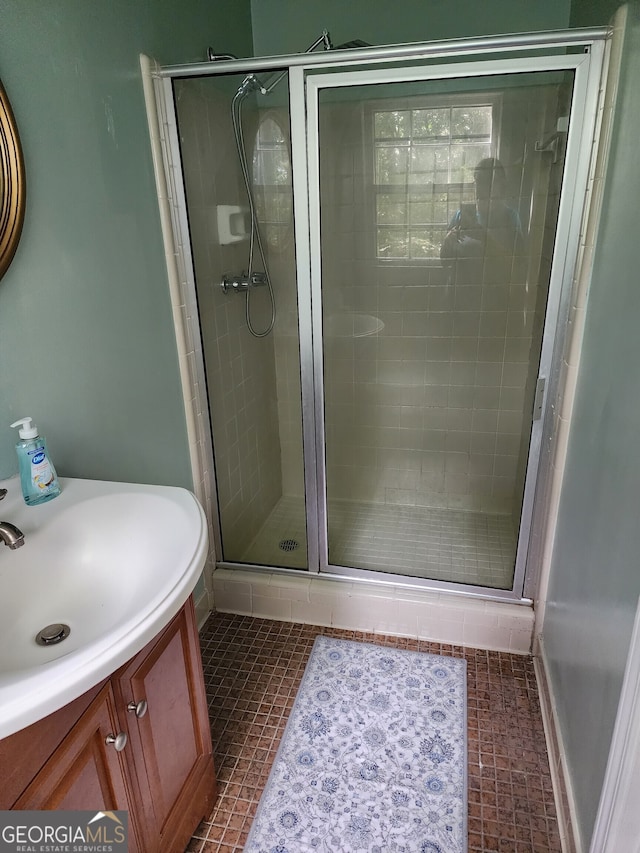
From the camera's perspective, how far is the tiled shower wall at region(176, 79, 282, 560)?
76.9 inches

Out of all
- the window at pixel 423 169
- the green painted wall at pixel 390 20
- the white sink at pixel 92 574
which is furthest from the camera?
the window at pixel 423 169

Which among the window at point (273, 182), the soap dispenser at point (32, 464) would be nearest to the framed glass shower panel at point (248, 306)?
the window at point (273, 182)

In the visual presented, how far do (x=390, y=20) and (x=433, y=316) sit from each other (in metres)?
1.23

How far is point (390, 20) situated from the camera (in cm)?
228

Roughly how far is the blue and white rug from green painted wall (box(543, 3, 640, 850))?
1.18ft

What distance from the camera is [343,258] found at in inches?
92.1

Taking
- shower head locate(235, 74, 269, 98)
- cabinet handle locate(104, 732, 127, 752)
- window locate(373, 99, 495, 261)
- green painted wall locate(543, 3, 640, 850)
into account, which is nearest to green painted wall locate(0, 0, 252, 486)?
shower head locate(235, 74, 269, 98)

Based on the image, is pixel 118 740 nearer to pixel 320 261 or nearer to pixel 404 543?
pixel 320 261

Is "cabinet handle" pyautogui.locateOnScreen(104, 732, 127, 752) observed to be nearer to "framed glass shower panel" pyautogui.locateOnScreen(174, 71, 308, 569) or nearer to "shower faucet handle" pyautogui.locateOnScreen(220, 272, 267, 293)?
"framed glass shower panel" pyautogui.locateOnScreen(174, 71, 308, 569)

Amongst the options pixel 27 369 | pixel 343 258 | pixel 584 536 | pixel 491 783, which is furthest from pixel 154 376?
pixel 491 783

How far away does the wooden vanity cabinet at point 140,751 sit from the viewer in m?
0.88

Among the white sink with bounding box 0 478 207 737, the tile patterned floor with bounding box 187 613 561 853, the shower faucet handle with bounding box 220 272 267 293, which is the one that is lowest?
the tile patterned floor with bounding box 187 613 561 853

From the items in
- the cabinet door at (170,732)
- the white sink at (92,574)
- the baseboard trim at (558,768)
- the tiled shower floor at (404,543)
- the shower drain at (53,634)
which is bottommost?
the baseboard trim at (558,768)

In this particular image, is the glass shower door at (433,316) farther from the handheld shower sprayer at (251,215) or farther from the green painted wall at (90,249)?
the green painted wall at (90,249)
